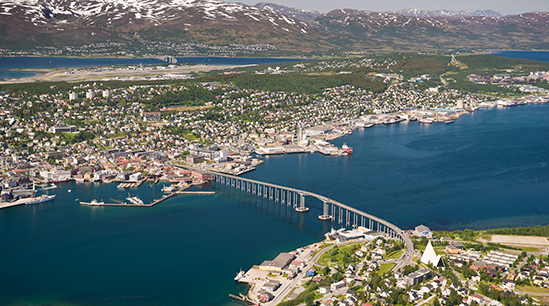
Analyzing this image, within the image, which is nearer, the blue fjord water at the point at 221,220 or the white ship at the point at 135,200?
the blue fjord water at the point at 221,220

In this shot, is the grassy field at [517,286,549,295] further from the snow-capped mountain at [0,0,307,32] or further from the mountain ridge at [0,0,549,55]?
the snow-capped mountain at [0,0,307,32]

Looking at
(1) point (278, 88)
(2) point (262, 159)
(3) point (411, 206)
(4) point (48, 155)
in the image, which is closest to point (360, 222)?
(3) point (411, 206)

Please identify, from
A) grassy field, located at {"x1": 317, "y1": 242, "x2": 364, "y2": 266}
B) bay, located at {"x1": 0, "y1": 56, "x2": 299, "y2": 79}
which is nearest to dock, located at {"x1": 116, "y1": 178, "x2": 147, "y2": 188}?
grassy field, located at {"x1": 317, "y1": 242, "x2": 364, "y2": 266}

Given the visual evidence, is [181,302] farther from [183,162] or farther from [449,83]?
[449,83]

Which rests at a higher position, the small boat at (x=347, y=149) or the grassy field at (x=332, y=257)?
the small boat at (x=347, y=149)

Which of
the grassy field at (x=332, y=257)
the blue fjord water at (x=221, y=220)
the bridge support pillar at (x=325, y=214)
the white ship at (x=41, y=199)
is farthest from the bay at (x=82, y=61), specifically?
the grassy field at (x=332, y=257)

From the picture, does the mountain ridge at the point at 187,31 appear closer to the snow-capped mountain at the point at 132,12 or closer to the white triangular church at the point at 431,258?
the snow-capped mountain at the point at 132,12

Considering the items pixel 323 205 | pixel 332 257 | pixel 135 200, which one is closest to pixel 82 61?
pixel 135 200
